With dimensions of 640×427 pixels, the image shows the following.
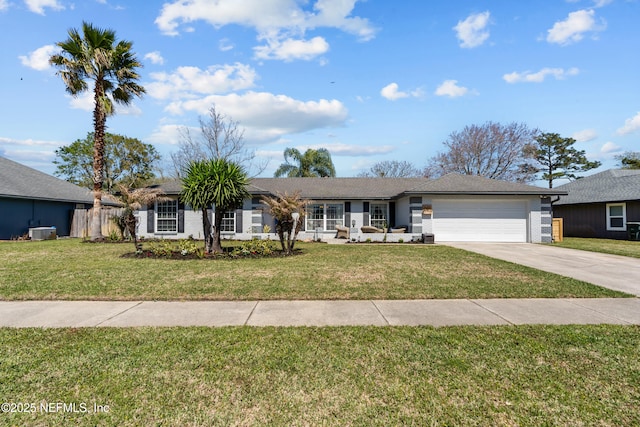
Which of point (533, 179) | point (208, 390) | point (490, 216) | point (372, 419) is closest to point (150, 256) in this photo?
point (208, 390)

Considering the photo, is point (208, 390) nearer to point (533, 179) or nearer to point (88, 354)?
point (88, 354)

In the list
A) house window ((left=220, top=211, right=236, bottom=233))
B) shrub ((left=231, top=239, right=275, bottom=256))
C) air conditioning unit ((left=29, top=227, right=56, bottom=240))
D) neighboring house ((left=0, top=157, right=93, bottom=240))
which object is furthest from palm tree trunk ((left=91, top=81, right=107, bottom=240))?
shrub ((left=231, top=239, right=275, bottom=256))

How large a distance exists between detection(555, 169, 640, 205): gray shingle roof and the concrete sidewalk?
761 inches

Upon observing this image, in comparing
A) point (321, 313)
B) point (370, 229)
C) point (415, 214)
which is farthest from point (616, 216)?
point (321, 313)

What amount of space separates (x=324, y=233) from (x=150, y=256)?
10.4 metres

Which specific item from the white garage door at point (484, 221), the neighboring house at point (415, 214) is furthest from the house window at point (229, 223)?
the white garage door at point (484, 221)

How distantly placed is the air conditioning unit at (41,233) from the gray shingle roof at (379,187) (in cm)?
650

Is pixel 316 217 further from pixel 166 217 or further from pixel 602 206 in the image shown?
pixel 602 206

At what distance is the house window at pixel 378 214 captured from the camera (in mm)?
19781

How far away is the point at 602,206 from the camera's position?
2091 cm

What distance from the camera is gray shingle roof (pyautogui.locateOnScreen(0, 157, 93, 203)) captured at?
17609 mm

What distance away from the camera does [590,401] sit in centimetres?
267

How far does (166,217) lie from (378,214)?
492 inches

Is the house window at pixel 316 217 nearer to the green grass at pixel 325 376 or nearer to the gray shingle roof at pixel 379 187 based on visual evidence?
the gray shingle roof at pixel 379 187
